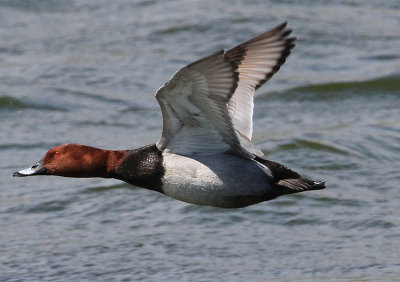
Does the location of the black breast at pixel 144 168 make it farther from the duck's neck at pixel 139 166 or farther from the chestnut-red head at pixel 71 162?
the chestnut-red head at pixel 71 162

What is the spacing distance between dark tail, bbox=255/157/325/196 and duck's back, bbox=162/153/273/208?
6 centimetres

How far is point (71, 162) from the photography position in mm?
6887

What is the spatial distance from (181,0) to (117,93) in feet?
10.0

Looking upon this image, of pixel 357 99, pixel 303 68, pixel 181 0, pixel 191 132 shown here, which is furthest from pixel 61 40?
pixel 191 132

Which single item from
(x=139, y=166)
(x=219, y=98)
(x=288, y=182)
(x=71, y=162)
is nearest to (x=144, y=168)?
(x=139, y=166)

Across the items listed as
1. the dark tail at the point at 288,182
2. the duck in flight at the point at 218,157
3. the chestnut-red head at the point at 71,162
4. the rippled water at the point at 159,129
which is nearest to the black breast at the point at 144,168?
the duck in flight at the point at 218,157

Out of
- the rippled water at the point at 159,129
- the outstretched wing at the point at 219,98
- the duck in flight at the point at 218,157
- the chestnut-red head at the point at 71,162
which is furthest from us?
the rippled water at the point at 159,129

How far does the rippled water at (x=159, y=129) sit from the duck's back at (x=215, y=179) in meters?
1.18

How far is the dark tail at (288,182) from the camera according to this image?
21.2 feet

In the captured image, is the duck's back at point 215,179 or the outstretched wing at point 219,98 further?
the duck's back at point 215,179

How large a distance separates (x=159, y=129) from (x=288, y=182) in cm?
414

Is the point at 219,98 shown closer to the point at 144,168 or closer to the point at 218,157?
the point at 218,157

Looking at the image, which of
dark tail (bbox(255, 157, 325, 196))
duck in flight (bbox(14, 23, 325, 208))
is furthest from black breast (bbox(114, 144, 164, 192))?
dark tail (bbox(255, 157, 325, 196))

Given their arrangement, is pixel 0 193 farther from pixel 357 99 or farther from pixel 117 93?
pixel 357 99
